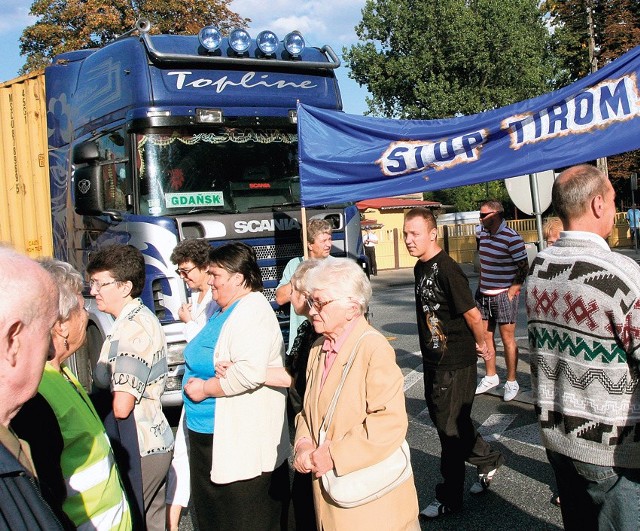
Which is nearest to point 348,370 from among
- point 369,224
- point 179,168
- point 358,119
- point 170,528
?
point 170,528

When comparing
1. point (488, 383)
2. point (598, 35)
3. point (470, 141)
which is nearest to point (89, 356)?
point (488, 383)

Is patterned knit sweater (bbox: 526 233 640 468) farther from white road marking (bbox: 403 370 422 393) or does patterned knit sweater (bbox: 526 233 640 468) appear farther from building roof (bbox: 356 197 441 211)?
building roof (bbox: 356 197 441 211)

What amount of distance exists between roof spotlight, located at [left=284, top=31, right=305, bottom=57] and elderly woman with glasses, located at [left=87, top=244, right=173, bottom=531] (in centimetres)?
435

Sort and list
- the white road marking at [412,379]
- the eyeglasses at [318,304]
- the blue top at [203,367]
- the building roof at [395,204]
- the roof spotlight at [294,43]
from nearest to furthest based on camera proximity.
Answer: the eyeglasses at [318,304] < the blue top at [203,367] < the roof spotlight at [294,43] < the white road marking at [412,379] < the building roof at [395,204]

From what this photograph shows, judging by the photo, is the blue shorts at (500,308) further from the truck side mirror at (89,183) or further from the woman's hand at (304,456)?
the woman's hand at (304,456)

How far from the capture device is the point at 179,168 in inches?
265

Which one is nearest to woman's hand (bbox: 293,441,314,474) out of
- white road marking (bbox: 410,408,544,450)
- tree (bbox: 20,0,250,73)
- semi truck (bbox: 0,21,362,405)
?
white road marking (bbox: 410,408,544,450)

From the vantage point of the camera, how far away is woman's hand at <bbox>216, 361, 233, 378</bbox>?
137 inches

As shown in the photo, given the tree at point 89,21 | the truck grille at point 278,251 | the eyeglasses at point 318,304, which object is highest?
the tree at point 89,21

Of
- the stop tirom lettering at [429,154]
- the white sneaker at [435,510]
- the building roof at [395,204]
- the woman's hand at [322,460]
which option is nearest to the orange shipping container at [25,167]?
the stop tirom lettering at [429,154]

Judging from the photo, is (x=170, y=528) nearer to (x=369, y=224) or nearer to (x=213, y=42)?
(x=213, y=42)

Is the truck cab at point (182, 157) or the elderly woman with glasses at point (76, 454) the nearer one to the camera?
the elderly woman with glasses at point (76, 454)

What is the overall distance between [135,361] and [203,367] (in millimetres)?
418

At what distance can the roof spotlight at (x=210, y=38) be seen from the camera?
22.8 ft
